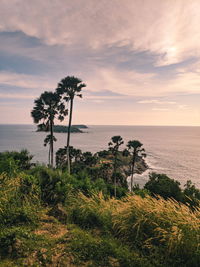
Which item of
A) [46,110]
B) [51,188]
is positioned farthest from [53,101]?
[51,188]

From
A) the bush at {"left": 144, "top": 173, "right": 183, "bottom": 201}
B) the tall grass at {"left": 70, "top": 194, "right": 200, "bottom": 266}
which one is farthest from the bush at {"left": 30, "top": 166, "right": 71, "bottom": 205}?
the bush at {"left": 144, "top": 173, "right": 183, "bottom": 201}

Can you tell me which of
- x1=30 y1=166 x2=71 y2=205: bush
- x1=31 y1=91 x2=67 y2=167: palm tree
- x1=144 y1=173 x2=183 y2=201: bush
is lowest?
x1=144 y1=173 x2=183 y2=201: bush

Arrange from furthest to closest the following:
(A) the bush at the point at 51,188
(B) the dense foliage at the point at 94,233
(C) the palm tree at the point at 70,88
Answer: (C) the palm tree at the point at 70,88
(A) the bush at the point at 51,188
(B) the dense foliage at the point at 94,233

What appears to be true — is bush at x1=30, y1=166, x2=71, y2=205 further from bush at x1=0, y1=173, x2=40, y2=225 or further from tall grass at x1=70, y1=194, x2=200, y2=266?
tall grass at x1=70, y1=194, x2=200, y2=266

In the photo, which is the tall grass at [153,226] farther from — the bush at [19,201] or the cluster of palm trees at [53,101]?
the cluster of palm trees at [53,101]

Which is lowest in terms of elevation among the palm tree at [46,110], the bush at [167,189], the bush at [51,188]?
the bush at [167,189]

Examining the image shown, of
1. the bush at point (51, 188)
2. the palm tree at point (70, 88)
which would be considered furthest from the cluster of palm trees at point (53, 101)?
the bush at point (51, 188)

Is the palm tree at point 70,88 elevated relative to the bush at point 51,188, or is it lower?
elevated

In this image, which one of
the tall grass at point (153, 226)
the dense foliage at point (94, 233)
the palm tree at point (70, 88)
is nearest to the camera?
the dense foliage at point (94, 233)

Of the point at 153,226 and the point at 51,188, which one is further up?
the point at 153,226

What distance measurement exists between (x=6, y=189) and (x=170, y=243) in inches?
213

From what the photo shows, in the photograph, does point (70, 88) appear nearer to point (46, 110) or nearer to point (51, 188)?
point (46, 110)

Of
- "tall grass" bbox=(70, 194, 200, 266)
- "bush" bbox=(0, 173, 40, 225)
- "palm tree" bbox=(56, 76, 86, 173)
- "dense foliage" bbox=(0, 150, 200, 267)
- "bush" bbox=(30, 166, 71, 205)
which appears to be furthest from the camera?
"palm tree" bbox=(56, 76, 86, 173)

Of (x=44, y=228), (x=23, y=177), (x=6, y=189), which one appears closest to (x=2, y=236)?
Result: (x=44, y=228)
